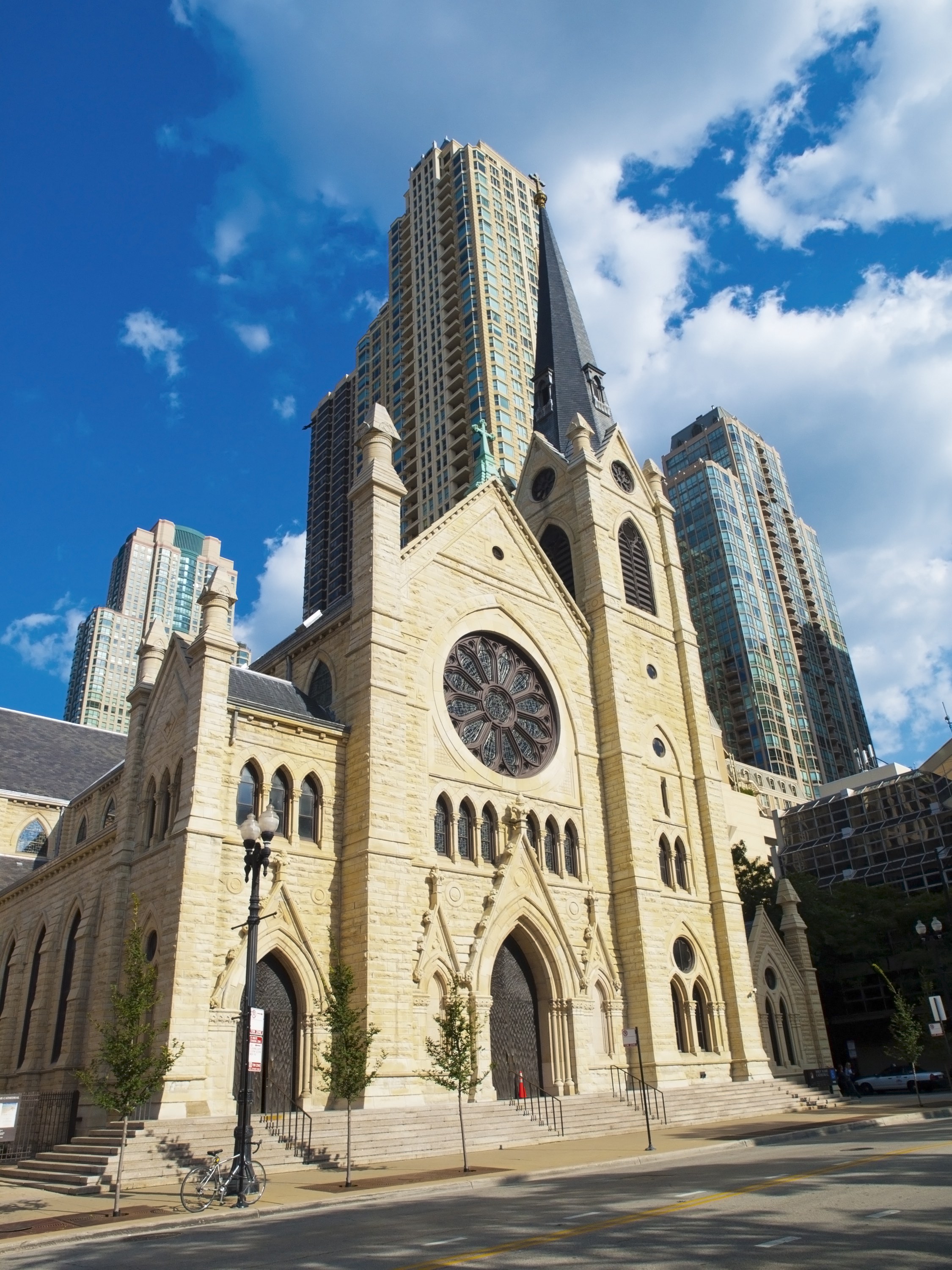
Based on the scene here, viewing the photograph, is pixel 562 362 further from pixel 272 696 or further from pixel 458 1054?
pixel 458 1054

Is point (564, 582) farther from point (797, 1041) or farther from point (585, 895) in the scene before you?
point (797, 1041)

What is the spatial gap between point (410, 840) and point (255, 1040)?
35.6 ft

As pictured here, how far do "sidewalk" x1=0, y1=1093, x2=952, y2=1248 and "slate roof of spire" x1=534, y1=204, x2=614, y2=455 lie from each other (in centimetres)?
2709

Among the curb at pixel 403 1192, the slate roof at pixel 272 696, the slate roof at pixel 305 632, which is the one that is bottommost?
the curb at pixel 403 1192

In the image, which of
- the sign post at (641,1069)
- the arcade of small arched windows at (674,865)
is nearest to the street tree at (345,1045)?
the sign post at (641,1069)

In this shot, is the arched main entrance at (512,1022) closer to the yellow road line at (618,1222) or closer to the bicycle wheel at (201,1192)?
the bicycle wheel at (201,1192)

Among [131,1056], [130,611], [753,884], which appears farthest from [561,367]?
[130,611]

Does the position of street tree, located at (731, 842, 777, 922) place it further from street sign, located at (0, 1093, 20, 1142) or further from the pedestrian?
street sign, located at (0, 1093, 20, 1142)

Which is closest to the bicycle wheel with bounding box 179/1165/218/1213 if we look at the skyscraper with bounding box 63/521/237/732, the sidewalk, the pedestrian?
the sidewalk

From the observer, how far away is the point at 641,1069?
1040 inches

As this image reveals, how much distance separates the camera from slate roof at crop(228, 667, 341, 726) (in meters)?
24.0

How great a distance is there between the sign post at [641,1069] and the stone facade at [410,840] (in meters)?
0.35

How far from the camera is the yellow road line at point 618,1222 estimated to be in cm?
805

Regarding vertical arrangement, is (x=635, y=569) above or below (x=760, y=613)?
below
